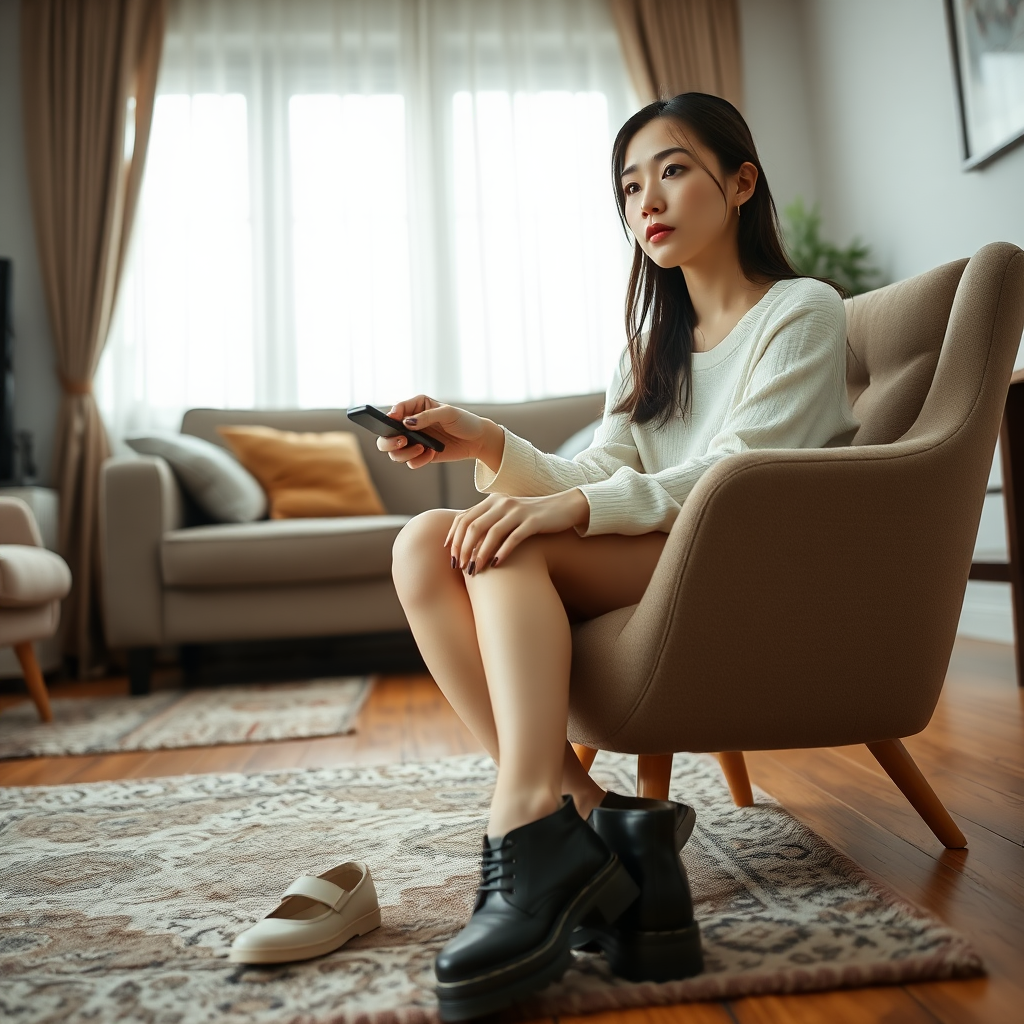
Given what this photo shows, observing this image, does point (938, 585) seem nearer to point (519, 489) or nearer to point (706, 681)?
point (706, 681)

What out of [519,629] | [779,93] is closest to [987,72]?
[779,93]

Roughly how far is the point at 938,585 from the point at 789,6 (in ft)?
13.0

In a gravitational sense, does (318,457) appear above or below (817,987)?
above

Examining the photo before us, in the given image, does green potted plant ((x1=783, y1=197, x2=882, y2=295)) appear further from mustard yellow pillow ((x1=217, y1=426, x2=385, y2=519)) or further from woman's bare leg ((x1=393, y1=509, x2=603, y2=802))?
woman's bare leg ((x1=393, y1=509, x2=603, y2=802))

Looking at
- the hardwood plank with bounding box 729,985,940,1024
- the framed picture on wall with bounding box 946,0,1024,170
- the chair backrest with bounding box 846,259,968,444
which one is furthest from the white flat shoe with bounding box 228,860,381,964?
the framed picture on wall with bounding box 946,0,1024,170

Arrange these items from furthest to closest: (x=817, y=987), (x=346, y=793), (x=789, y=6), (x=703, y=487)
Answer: (x=789, y=6), (x=346, y=793), (x=703, y=487), (x=817, y=987)

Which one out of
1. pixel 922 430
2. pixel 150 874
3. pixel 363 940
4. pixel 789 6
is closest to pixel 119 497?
pixel 150 874

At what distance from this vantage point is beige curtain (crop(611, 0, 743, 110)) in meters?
3.98

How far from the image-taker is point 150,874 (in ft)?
3.94

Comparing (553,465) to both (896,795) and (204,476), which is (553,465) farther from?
(204,476)

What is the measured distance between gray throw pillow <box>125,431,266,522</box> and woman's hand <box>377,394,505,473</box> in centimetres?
193

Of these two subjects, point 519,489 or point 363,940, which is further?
point 519,489

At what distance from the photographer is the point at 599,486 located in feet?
3.38

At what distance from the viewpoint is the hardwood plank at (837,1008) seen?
0.77 meters
